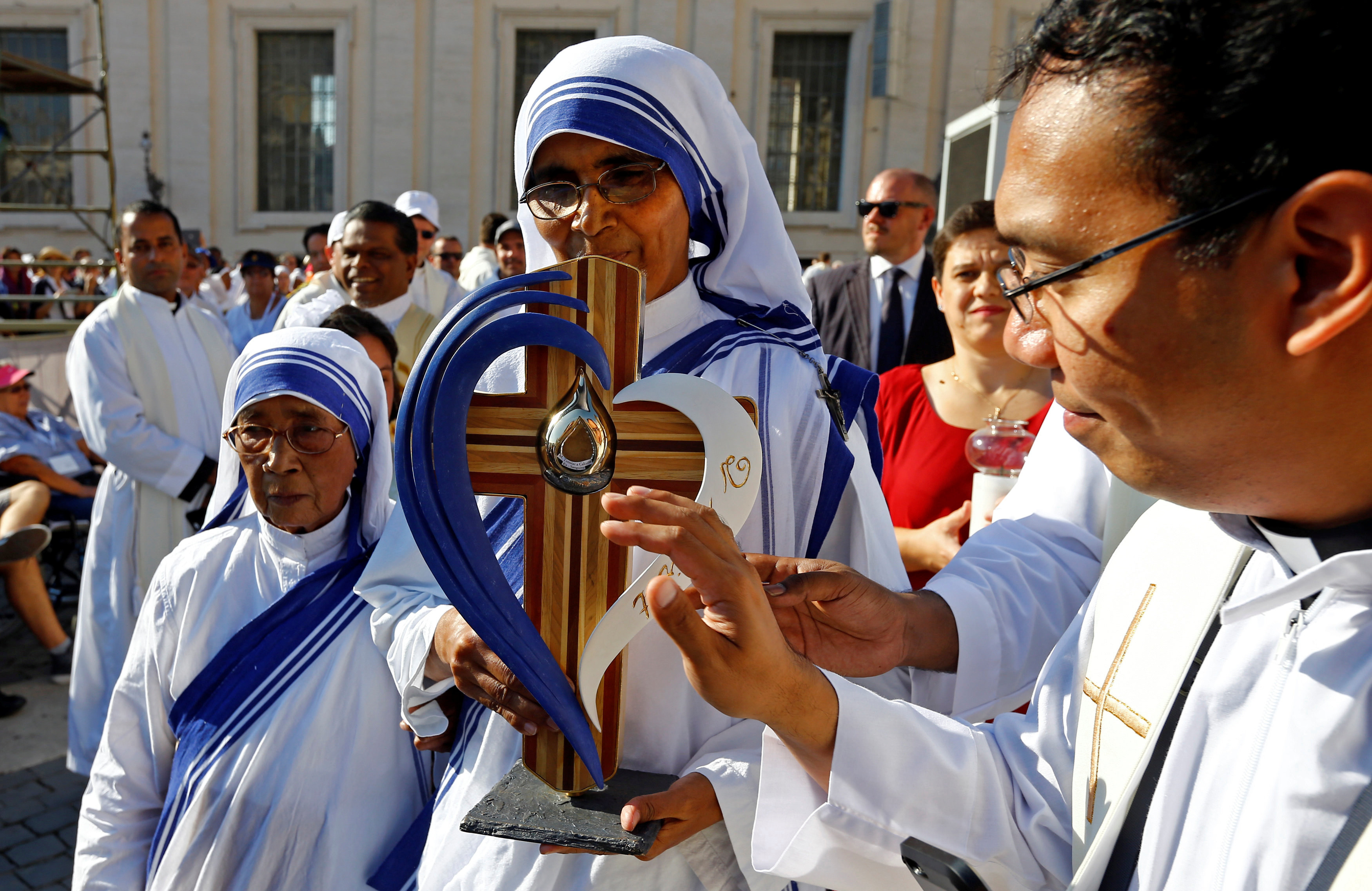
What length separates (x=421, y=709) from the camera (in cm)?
172

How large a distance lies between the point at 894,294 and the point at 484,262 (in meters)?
5.47

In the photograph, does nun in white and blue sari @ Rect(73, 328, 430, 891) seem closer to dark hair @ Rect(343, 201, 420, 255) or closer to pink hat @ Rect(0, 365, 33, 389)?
dark hair @ Rect(343, 201, 420, 255)

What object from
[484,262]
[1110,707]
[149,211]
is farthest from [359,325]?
[484,262]

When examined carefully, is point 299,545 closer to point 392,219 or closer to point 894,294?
point 392,219

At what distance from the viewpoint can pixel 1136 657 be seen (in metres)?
1.22

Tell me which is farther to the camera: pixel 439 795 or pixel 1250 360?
pixel 439 795

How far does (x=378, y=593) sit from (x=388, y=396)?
1.99 meters

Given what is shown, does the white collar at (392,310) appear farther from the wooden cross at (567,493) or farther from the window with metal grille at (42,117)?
the window with metal grille at (42,117)

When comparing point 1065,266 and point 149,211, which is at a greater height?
point 149,211

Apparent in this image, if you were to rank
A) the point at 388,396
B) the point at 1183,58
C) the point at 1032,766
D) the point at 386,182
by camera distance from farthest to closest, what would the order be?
1. the point at 386,182
2. the point at 388,396
3. the point at 1032,766
4. the point at 1183,58

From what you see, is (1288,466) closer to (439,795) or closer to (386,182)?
(439,795)

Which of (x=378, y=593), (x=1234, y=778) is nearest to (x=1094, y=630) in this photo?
(x=1234, y=778)

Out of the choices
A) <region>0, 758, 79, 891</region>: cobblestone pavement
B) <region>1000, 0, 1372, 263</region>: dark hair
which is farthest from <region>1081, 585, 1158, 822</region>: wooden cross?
<region>0, 758, 79, 891</region>: cobblestone pavement

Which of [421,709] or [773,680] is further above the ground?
[773,680]
